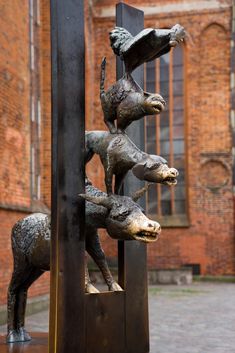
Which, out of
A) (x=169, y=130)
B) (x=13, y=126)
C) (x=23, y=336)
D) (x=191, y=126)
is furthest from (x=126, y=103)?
(x=169, y=130)

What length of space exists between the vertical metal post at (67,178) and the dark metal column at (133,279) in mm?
418

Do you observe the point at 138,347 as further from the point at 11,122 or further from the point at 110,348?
the point at 11,122

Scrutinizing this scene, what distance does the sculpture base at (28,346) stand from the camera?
3.70 m

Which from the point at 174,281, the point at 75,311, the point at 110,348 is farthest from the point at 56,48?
the point at 174,281

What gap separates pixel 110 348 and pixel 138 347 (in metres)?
0.28

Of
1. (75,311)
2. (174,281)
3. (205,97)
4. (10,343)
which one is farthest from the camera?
(205,97)

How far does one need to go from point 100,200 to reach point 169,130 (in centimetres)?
1434

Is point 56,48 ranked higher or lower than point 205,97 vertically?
lower

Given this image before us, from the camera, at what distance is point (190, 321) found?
871cm

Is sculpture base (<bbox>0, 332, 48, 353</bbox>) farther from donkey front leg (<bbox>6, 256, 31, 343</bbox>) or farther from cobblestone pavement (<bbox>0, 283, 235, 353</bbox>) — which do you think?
cobblestone pavement (<bbox>0, 283, 235, 353</bbox>)

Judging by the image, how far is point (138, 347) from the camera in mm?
3602

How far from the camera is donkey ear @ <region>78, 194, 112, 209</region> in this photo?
3.25 meters

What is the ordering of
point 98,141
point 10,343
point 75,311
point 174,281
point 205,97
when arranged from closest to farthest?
point 75,311, point 98,141, point 10,343, point 174,281, point 205,97

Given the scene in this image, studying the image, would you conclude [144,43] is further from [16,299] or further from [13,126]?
[13,126]
